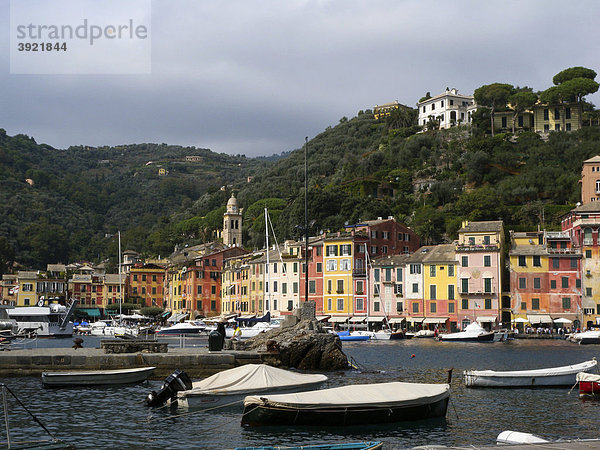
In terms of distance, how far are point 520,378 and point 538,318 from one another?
150 ft

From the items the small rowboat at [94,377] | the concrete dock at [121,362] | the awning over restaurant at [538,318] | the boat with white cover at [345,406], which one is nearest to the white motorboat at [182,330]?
the awning over restaurant at [538,318]

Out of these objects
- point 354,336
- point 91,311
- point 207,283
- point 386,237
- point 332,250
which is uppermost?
point 386,237

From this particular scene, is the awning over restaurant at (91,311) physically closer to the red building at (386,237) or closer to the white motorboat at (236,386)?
the red building at (386,237)

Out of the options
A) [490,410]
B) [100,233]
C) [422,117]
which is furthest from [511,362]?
[100,233]

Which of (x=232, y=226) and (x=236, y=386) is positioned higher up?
(x=232, y=226)

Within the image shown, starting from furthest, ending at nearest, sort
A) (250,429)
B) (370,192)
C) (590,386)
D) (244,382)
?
(370,192), (590,386), (244,382), (250,429)

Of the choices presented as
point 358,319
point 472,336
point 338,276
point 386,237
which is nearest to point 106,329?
point 338,276

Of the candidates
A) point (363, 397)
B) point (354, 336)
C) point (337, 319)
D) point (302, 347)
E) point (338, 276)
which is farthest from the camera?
point (338, 276)

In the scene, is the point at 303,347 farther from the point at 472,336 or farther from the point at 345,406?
the point at 472,336

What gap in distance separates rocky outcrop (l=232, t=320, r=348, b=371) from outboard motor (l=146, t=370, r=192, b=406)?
398 inches

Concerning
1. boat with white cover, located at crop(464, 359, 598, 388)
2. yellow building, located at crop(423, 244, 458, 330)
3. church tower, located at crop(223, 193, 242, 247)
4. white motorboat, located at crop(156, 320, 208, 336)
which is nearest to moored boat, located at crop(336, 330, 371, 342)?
yellow building, located at crop(423, 244, 458, 330)

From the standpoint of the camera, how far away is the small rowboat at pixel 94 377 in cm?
2794

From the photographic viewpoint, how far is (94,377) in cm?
2872

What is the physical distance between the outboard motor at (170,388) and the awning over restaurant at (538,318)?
58167 millimetres
